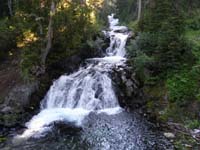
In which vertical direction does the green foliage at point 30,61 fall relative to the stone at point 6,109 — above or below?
above

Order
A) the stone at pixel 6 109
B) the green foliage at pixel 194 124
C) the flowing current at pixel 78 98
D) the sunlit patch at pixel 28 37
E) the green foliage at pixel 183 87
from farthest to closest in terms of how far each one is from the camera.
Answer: the sunlit patch at pixel 28 37 < the stone at pixel 6 109 < the flowing current at pixel 78 98 < the green foliage at pixel 183 87 < the green foliage at pixel 194 124

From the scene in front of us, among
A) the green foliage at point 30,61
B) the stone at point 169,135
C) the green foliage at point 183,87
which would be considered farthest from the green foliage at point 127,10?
the stone at point 169,135

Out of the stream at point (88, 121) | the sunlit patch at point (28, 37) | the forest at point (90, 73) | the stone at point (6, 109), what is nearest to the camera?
the stream at point (88, 121)

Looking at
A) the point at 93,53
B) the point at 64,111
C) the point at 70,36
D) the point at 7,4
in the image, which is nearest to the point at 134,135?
the point at 64,111

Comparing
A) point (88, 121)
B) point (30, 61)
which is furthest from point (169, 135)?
point (30, 61)

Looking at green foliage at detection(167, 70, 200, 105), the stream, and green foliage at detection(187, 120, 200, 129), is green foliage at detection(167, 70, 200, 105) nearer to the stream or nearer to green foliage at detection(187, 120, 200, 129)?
green foliage at detection(187, 120, 200, 129)

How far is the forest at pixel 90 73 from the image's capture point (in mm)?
14992

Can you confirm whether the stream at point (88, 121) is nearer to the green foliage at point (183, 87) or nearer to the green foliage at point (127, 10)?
the green foliage at point (183, 87)

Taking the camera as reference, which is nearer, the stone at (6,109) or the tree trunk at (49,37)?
the stone at (6,109)

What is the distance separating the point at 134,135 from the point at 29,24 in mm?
10087

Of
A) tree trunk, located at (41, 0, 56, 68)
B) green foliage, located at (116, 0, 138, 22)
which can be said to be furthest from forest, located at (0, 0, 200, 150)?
green foliage, located at (116, 0, 138, 22)

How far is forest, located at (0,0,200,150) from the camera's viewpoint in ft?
49.2

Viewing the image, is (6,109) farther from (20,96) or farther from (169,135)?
(169,135)

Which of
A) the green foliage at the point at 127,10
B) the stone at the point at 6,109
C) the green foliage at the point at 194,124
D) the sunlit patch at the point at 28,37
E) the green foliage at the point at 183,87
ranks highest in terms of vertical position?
the green foliage at the point at 127,10
